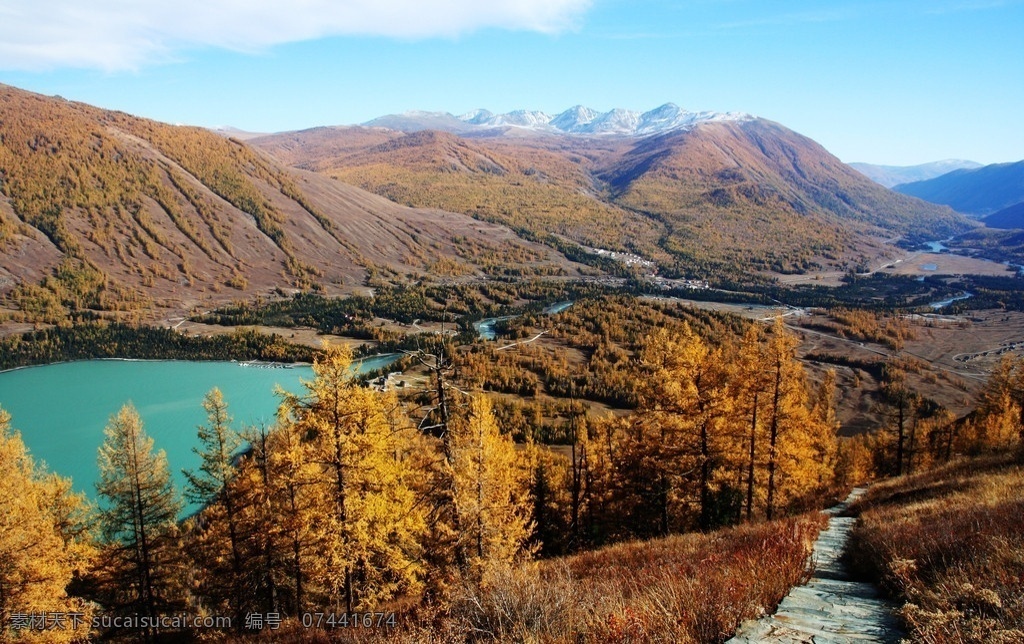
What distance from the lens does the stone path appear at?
224 inches

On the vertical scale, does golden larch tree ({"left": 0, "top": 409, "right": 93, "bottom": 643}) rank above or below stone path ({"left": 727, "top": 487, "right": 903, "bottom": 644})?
below

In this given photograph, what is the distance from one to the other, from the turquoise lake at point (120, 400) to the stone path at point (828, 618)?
2368 inches

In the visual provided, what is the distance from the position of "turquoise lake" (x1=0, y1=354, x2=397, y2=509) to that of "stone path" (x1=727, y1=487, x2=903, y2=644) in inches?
2368

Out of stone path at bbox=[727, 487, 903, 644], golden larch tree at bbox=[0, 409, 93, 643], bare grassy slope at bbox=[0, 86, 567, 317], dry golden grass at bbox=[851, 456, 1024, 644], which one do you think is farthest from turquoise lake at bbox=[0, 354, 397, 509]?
stone path at bbox=[727, 487, 903, 644]

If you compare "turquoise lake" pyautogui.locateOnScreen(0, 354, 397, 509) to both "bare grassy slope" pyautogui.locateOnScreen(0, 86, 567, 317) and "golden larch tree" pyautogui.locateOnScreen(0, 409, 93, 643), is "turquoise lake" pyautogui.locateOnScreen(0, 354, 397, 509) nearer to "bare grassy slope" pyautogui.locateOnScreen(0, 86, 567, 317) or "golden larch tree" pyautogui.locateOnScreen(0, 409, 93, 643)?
"bare grassy slope" pyautogui.locateOnScreen(0, 86, 567, 317)

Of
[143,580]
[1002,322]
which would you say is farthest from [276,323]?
[1002,322]

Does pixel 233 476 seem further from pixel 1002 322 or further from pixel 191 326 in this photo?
pixel 1002 322

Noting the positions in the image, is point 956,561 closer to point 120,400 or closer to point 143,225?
point 120,400

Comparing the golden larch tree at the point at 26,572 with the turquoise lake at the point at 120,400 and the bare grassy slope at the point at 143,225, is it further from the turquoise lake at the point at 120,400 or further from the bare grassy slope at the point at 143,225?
the bare grassy slope at the point at 143,225

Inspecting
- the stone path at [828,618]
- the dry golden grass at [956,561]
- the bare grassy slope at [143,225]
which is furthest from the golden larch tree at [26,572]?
the bare grassy slope at [143,225]

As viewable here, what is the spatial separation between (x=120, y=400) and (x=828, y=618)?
103m

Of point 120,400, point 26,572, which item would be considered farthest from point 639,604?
point 120,400

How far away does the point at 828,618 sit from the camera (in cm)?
626

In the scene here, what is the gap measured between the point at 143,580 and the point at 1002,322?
174 metres
